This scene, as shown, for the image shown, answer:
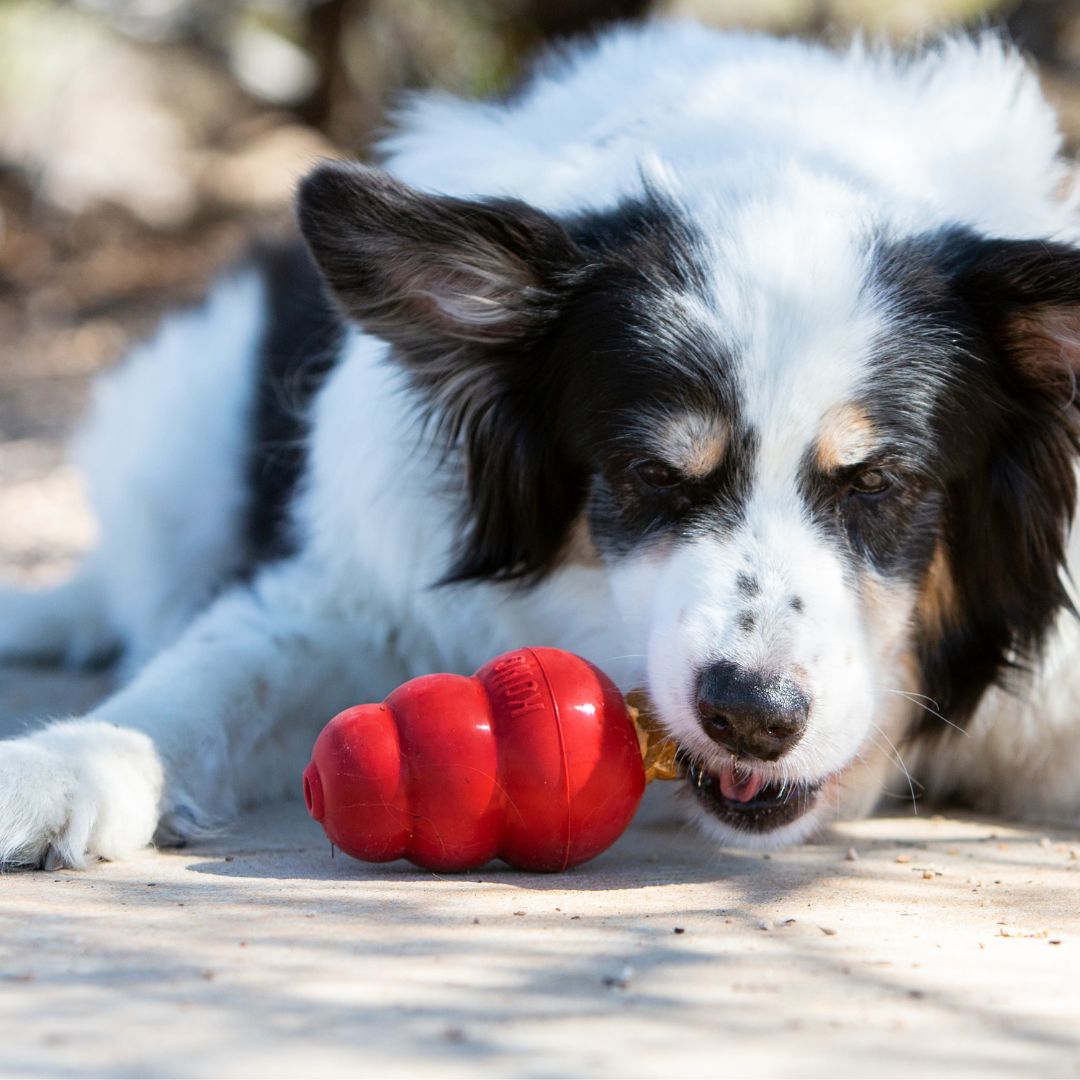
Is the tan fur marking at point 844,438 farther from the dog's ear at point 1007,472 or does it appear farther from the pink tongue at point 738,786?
the pink tongue at point 738,786

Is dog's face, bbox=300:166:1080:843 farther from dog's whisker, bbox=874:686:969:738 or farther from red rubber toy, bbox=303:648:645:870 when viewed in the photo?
red rubber toy, bbox=303:648:645:870

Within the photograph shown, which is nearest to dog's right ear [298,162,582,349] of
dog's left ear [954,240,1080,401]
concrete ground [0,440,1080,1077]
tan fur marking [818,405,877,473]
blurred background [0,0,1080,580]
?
tan fur marking [818,405,877,473]

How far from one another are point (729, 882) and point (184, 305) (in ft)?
12.5

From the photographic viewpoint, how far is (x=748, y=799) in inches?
128

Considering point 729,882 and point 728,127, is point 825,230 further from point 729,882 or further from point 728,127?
point 729,882

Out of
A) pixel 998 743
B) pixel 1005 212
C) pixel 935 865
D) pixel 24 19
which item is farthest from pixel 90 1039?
pixel 24 19

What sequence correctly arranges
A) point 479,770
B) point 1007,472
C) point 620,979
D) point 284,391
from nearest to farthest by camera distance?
point 620,979
point 479,770
point 1007,472
point 284,391

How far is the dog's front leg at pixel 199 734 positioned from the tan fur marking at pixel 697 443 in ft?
3.93

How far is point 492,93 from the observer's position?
194 inches

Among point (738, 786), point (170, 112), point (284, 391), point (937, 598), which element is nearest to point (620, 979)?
point (738, 786)

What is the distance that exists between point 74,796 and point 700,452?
1415mm

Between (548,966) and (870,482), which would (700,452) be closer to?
(870,482)

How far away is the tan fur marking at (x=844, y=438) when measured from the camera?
3199 mm

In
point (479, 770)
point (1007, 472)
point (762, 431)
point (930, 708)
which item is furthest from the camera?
point (930, 708)
